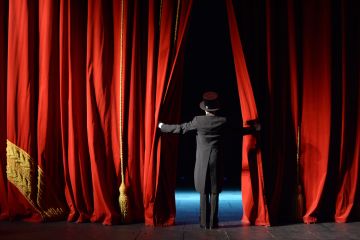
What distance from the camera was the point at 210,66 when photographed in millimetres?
5762

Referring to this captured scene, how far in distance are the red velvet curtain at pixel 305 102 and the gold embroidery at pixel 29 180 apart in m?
1.93

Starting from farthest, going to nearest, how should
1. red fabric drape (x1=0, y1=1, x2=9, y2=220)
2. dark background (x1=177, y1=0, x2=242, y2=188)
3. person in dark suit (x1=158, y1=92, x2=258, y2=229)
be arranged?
dark background (x1=177, y1=0, x2=242, y2=188), red fabric drape (x1=0, y1=1, x2=9, y2=220), person in dark suit (x1=158, y1=92, x2=258, y2=229)

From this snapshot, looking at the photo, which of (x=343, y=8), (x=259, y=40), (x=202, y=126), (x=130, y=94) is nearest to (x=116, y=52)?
(x=130, y=94)

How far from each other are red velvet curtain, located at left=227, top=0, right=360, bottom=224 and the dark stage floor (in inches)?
11.2

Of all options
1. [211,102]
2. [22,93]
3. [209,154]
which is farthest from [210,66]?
[22,93]

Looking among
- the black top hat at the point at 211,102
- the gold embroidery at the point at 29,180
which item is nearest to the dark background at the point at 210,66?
the black top hat at the point at 211,102

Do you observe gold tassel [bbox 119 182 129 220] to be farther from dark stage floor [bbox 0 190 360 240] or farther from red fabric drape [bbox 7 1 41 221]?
red fabric drape [bbox 7 1 41 221]

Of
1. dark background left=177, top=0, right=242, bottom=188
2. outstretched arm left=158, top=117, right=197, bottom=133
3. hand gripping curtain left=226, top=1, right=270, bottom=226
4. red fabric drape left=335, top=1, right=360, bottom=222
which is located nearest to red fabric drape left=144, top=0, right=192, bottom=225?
outstretched arm left=158, top=117, right=197, bottom=133

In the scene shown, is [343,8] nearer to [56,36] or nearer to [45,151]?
[56,36]

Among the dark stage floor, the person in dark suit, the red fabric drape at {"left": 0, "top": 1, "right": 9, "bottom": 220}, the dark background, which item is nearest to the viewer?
the dark stage floor

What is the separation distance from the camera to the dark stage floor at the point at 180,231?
11.9ft

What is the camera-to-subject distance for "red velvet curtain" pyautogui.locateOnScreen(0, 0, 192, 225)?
163 inches

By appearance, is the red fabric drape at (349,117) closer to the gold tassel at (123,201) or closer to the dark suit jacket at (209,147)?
the dark suit jacket at (209,147)

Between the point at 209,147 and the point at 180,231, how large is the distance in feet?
2.56
